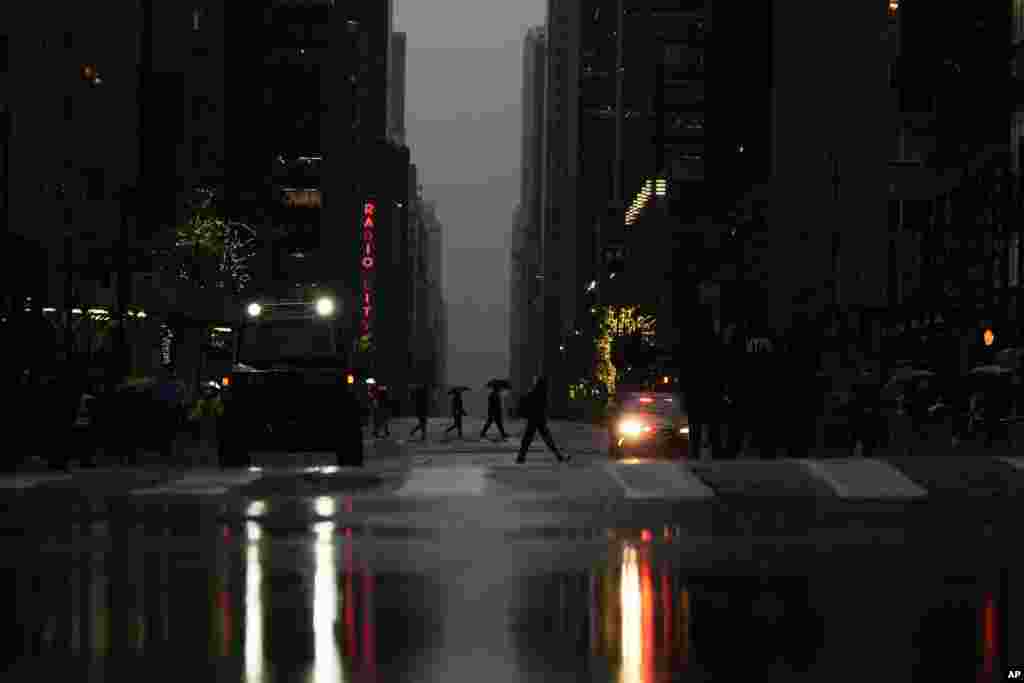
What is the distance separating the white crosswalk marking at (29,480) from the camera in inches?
812

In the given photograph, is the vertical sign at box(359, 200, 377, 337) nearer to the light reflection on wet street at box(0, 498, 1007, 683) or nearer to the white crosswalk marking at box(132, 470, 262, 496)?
the white crosswalk marking at box(132, 470, 262, 496)

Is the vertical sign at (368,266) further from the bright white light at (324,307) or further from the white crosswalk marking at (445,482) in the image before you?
the white crosswalk marking at (445,482)

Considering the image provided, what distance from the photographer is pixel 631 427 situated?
41594 mm

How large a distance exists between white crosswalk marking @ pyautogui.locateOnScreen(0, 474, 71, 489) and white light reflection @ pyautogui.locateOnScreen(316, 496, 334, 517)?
3.02 metres

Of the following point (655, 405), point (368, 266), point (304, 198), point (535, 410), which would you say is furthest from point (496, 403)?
point (304, 198)

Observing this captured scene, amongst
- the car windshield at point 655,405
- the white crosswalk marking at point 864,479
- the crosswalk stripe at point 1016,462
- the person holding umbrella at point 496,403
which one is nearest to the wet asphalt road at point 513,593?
the white crosswalk marking at point 864,479

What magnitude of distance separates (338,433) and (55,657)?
24.0 m

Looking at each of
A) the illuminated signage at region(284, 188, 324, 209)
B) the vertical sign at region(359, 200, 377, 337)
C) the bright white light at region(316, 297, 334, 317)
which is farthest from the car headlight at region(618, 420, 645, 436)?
the illuminated signage at region(284, 188, 324, 209)

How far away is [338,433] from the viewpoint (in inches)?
1304

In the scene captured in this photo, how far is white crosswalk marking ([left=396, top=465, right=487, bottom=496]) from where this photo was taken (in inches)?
795

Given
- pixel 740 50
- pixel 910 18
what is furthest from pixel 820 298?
pixel 740 50

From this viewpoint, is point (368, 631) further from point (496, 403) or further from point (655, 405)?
point (496, 403)

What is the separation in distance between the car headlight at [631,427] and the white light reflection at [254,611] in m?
25.9

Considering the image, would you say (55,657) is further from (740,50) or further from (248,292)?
(740,50)
